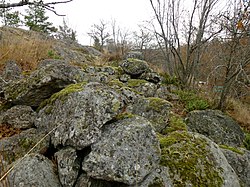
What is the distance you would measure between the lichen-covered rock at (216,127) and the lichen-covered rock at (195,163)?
93.9 inches

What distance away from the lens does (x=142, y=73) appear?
6762mm

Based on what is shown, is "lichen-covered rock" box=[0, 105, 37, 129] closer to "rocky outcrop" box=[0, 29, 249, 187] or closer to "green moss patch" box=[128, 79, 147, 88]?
"rocky outcrop" box=[0, 29, 249, 187]

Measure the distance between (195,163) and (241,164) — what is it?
3.14 ft

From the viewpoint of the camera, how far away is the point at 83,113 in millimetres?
2430

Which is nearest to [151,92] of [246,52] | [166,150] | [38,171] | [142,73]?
[142,73]

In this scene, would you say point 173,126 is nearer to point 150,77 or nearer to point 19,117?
point 19,117

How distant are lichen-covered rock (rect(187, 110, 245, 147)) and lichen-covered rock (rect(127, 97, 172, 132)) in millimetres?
1381

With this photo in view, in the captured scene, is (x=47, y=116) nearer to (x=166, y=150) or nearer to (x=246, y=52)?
(x=166, y=150)

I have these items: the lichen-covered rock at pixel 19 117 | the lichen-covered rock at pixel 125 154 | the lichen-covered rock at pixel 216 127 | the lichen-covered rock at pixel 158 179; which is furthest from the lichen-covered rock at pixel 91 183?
the lichen-covered rock at pixel 216 127

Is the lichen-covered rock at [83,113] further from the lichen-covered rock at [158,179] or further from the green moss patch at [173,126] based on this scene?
the green moss patch at [173,126]

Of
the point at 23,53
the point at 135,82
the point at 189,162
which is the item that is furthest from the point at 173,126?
the point at 23,53

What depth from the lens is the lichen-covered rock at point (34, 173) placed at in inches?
83.0

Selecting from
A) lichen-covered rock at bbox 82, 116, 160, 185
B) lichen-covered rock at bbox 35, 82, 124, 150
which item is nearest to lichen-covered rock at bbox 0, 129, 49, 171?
lichen-covered rock at bbox 35, 82, 124, 150

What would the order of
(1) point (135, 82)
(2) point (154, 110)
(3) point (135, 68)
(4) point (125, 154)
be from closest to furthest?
(4) point (125, 154) < (2) point (154, 110) < (1) point (135, 82) < (3) point (135, 68)
